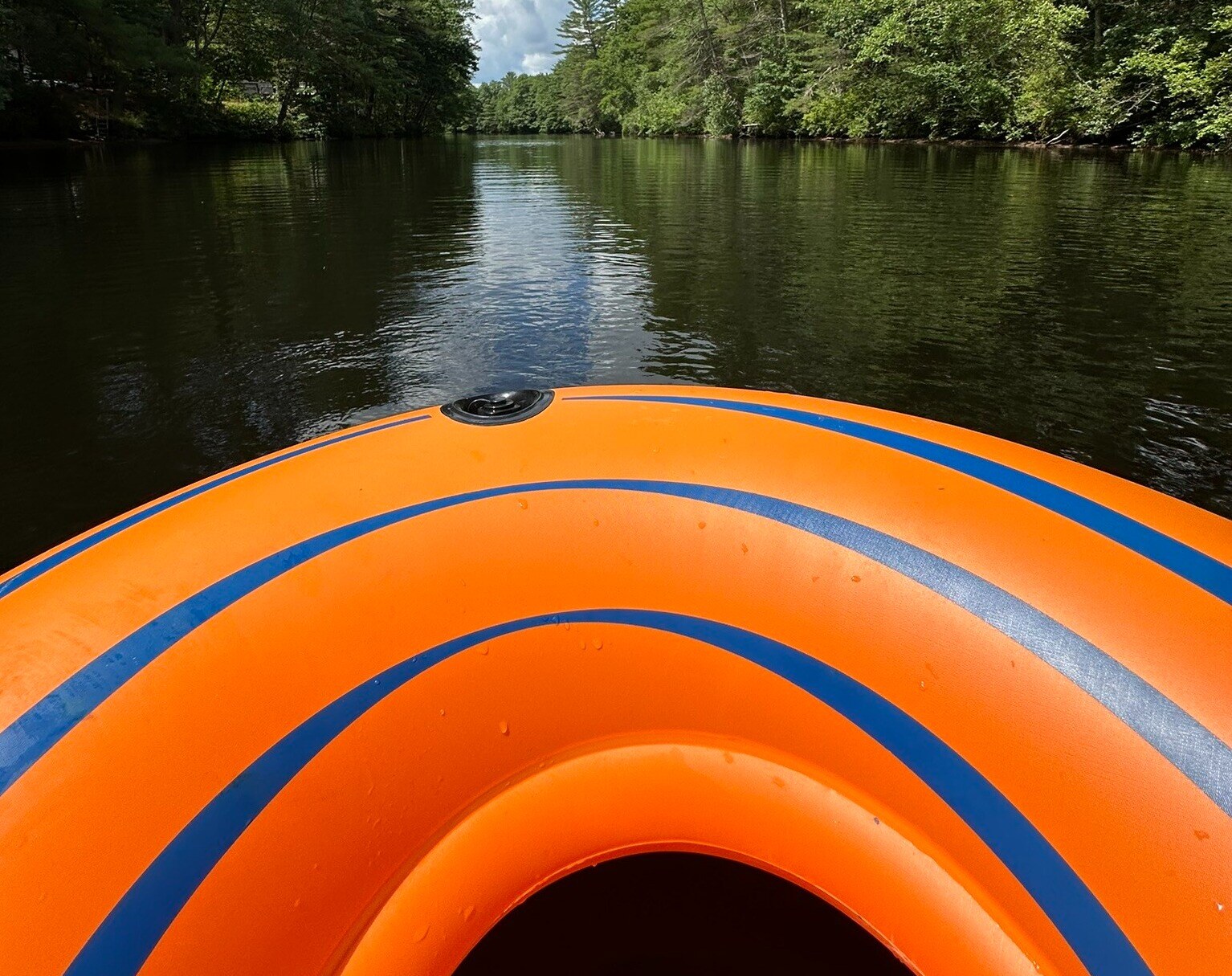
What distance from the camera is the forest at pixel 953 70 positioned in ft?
62.2

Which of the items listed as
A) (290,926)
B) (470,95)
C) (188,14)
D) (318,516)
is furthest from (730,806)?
(470,95)

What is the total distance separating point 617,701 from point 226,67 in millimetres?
37591

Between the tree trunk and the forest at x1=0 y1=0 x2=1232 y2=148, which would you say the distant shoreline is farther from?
the tree trunk

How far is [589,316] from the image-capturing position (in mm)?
6379

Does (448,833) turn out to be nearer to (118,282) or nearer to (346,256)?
(118,282)

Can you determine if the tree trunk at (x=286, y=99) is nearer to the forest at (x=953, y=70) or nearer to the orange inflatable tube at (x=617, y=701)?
the forest at (x=953, y=70)

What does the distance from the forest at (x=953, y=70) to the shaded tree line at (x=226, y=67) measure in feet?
46.5

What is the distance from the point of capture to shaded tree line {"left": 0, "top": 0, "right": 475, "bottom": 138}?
68.3 feet

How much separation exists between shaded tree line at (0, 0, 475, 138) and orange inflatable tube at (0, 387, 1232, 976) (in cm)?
2218

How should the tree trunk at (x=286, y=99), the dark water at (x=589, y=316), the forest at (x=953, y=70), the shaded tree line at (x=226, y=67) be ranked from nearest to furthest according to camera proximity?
the dark water at (x=589, y=316), the forest at (x=953, y=70), the shaded tree line at (x=226, y=67), the tree trunk at (x=286, y=99)

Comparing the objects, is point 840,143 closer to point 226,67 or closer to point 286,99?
point 286,99

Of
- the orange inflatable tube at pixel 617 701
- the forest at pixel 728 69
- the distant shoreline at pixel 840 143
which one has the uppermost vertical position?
the forest at pixel 728 69

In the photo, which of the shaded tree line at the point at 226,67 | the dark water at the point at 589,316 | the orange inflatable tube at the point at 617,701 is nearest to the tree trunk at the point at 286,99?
the shaded tree line at the point at 226,67

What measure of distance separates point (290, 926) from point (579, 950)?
64 centimetres
